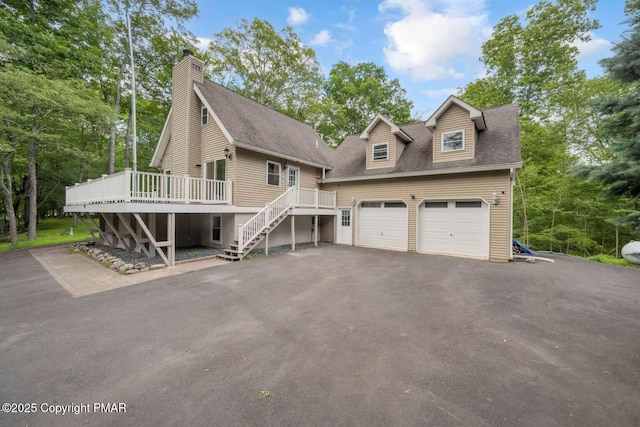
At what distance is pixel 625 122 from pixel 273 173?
36.1 ft

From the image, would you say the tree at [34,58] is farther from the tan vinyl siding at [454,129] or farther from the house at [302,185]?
the tan vinyl siding at [454,129]

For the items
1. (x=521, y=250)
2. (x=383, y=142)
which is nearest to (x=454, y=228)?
(x=521, y=250)

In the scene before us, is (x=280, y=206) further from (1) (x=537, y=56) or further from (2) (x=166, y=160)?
(1) (x=537, y=56)

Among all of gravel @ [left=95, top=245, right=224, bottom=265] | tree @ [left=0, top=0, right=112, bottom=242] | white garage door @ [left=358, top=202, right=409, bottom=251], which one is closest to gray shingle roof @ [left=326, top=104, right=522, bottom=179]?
white garage door @ [left=358, top=202, right=409, bottom=251]

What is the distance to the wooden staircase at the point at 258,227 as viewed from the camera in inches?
377

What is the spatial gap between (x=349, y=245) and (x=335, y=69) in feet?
69.8

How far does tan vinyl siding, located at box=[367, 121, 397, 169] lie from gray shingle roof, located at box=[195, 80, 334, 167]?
2643mm

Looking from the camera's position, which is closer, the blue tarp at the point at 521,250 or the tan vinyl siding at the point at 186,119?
the blue tarp at the point at 521,250

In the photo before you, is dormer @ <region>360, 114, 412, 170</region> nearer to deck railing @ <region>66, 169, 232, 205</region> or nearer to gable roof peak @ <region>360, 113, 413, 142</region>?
gable roof peak @ <region>360, 113, 413, 142</region>

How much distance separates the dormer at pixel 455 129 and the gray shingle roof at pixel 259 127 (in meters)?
5.97

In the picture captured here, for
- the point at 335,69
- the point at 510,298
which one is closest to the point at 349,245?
the point at 510,298

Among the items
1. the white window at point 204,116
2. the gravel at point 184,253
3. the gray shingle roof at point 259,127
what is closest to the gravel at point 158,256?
the gravel at point 184,253

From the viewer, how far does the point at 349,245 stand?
13875 mm

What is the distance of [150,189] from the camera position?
8.71 m
